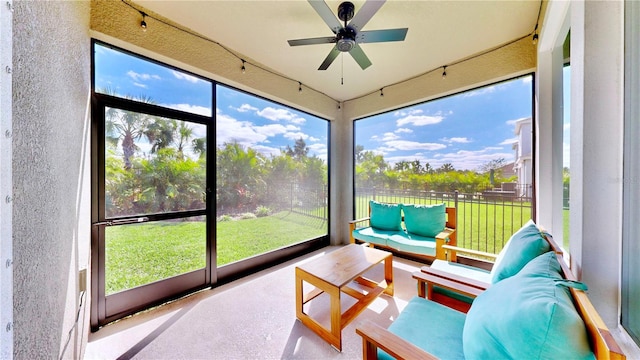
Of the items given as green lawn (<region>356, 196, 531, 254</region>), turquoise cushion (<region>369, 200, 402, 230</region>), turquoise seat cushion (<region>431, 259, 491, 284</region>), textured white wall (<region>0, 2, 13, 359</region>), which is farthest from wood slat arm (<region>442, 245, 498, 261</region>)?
textured white wall (<region>0, 2, 13, 359</region>)

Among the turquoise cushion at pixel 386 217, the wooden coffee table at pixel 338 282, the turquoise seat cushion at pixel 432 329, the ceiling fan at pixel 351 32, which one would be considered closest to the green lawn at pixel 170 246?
the wooden coffee table at pixel 338 282

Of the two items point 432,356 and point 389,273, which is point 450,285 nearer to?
point 432,356

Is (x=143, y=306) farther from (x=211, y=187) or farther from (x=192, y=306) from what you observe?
(x=211, y=187)

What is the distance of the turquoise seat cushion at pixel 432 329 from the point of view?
104 centimetres

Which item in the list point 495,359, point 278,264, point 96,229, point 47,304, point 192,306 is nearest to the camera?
point 495,359

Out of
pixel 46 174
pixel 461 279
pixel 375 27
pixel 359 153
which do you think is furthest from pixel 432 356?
pixel 359 153

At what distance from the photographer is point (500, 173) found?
2.58 m

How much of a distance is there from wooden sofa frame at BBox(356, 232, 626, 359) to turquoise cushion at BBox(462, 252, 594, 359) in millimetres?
24

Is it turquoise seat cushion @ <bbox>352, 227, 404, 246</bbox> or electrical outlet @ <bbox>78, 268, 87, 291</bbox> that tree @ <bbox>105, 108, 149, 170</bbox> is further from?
turquoise seat cushion @ <bbox>352, 227, 404, 246</bbox>

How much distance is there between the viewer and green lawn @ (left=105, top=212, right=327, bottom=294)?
1895 millimetres

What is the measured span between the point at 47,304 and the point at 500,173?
12.4ft

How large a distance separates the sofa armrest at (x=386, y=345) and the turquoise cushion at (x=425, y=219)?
2160 millimetres

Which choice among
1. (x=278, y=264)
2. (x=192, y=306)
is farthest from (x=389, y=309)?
(x=192, y=306)

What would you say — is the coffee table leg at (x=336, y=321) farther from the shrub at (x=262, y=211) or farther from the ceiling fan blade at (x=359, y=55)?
the ceiling fan blade at (x=359, y=55)
